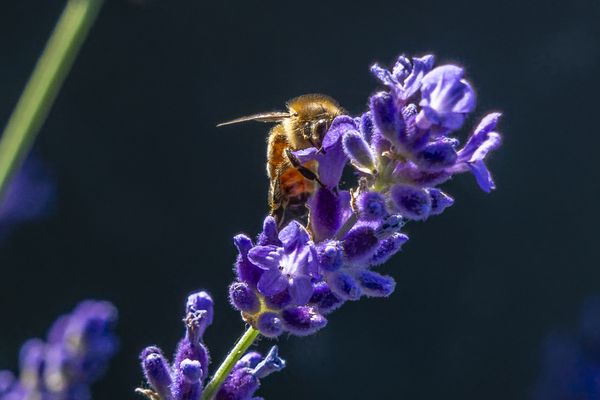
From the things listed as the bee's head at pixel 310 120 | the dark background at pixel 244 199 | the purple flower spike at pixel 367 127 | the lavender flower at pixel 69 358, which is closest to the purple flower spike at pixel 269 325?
the purple flower spike at pixel 367 127

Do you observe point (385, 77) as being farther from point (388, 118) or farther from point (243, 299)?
point (243, 299)

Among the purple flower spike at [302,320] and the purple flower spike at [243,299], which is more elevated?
the purple flower spike at [243,299]

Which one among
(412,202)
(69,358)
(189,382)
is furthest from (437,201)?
(69,358)

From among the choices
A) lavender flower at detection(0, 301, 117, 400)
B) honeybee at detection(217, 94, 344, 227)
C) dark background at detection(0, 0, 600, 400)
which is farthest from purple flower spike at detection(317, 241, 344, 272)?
dark background at detection(0, 0, 600, 400)

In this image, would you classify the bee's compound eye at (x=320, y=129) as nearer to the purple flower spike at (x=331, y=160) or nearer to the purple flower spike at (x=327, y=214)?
the purple flower spike at (x=331, y=160)

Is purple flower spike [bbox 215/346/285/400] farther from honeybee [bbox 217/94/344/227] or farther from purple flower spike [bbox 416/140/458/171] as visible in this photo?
purple flower spike [bbox 416/140/458/171]

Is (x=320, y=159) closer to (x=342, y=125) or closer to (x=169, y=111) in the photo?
(x=342, y=125)
